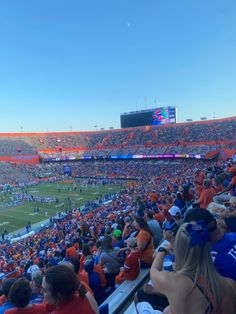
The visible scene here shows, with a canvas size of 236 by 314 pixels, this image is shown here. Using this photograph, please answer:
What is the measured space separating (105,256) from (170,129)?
59.6 m

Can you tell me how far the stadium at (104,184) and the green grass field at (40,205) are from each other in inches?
4.6

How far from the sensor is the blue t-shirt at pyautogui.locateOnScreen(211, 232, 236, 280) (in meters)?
2.41

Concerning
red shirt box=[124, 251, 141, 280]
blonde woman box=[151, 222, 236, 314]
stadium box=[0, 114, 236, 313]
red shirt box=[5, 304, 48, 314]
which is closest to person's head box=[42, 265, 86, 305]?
red shirt box=[5, 304, 48, 314]

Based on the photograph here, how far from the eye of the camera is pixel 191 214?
2.70 m

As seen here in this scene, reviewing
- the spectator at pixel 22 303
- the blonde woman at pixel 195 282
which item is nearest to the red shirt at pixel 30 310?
the spectator at pixel 22 303

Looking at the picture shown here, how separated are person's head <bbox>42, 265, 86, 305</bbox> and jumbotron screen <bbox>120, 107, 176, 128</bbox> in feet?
203

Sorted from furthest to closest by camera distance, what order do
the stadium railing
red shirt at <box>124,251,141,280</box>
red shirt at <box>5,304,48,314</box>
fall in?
red shirt at <box>124,251,141,280</box> < the stadium railing < red shirt at <box>5,304,48,314</box>

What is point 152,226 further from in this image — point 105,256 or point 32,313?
point 32,313

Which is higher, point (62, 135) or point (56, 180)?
point (62, 135)

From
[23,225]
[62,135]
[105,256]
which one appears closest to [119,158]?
[62,135]

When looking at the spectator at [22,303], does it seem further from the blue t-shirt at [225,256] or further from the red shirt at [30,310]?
the blue t-shirt at [225,256]

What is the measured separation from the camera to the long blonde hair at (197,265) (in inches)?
79.5

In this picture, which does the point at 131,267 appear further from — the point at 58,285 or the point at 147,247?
the point at 58,285

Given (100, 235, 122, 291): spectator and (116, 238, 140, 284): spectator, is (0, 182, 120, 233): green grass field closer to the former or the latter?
(100, 235, 122, 291): spectator
